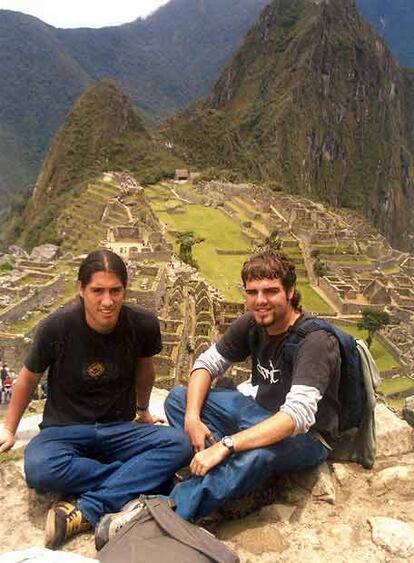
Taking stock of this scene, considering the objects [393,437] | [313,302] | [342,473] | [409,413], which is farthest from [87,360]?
[313,302]

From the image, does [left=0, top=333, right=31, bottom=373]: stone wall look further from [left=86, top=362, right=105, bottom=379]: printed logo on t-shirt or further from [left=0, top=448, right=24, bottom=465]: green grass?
[left=86, top=362, right=105, bottom=379]: printed logo on t-shirt

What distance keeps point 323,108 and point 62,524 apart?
108891mm

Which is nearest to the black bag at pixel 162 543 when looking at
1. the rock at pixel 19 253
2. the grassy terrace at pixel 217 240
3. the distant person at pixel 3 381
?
the distant person at pixel 3 381

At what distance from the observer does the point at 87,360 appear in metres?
3.63

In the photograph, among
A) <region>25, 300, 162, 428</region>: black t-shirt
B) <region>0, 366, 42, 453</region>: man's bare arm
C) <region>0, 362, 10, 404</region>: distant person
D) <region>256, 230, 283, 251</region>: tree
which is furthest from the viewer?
<region>256, 230, 283, 251</region>: tree

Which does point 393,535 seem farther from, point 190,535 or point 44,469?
point 44,469

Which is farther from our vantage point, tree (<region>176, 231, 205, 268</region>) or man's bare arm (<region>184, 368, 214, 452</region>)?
tree (<region>176, 231, 205, 268</region>)

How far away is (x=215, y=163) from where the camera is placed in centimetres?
7269

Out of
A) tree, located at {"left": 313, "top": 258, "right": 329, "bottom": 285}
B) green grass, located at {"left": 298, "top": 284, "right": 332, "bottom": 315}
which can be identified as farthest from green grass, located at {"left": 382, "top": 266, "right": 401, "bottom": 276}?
green grass, located at {"left": 298, "top": 284, "right": 332, "bottom": 315}

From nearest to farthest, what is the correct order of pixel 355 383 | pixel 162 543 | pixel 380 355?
1. pixel 162 543
2. pixel 355 383
3. pixel 380 355

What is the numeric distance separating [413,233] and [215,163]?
55456 millimetres

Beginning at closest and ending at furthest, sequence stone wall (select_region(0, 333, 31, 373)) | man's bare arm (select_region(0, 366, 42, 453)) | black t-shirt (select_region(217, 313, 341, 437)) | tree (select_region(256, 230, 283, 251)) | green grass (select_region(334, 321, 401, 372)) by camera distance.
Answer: black t-shirt (select_region(217, 313, 341, 437)) → man's bare arm (select_region(0, 366, 42, 453)) → stone wall (select_region(0, 333, 31, 373)) → green grass (select_region(334, 321, 401, 372)) → tree (select_region(256, 230, 283, 251))

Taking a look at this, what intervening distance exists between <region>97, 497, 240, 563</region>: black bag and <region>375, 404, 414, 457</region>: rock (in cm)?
158

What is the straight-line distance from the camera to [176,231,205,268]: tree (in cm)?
2659
